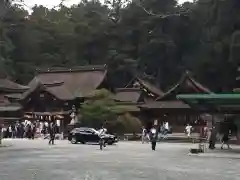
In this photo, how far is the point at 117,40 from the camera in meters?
94.1

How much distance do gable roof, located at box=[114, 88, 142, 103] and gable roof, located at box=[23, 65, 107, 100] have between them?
3164mm

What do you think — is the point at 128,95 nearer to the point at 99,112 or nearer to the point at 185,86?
the point at 185,86

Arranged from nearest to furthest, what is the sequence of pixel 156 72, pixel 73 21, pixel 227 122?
1. pixel 227 122
2. pixel 156 72
3. pixel 73 21

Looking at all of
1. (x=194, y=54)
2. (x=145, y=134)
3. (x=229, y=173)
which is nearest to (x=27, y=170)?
(x=229, y=173)

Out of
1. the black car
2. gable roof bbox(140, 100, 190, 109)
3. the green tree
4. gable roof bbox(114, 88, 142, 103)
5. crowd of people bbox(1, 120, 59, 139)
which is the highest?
gable roof bbox(114, 88, 142, 103)

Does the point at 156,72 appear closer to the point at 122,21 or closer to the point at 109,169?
the point at 122,21

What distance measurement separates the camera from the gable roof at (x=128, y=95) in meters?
70.2

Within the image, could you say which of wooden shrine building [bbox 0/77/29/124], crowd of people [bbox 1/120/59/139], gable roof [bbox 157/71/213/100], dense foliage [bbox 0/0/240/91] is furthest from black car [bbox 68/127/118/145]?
dense foliage [bbox 0/0/240/91]

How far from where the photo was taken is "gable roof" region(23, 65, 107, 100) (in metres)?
69.2

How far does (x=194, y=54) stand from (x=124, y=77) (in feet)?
44.9

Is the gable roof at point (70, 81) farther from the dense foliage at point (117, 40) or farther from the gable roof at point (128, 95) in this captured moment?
the dense foliage at point (117, 40)

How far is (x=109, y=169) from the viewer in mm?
19922

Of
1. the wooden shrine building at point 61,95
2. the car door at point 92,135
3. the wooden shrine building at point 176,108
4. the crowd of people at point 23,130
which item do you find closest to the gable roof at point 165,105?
the wooden shrine building at point 176,108

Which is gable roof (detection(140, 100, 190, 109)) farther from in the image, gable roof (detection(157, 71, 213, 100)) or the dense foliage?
the dense foliage
